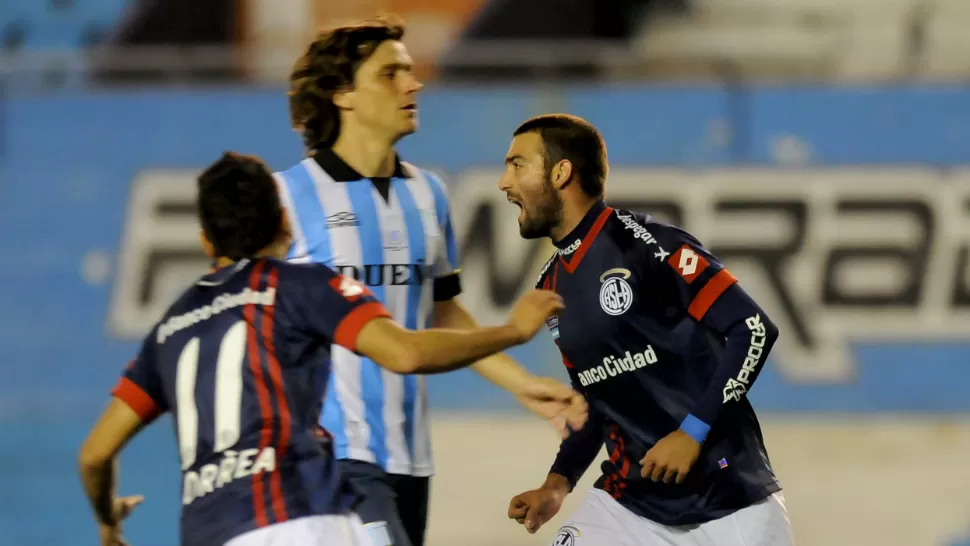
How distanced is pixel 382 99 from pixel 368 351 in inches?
57.6

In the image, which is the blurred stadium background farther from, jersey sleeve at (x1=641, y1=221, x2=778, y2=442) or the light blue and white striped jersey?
jersey sleeve at (x1=641, y1=221, x2=778, y2=442)

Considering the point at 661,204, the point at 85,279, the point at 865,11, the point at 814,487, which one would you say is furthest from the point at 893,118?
the point at 85,279

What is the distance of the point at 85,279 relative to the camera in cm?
1130

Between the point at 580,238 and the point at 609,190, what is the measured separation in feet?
22.5

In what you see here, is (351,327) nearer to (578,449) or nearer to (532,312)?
(532,312)

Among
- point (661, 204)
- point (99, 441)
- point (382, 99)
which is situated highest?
point (382, 99)

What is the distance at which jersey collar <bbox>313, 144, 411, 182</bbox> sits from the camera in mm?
4387

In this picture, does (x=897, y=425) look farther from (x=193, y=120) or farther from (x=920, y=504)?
(x=193, y=120)

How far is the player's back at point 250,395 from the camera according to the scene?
124 inches

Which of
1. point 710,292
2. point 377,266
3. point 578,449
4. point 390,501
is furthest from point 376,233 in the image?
point 710,292

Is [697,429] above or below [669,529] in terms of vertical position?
above

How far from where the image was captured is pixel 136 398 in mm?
3293

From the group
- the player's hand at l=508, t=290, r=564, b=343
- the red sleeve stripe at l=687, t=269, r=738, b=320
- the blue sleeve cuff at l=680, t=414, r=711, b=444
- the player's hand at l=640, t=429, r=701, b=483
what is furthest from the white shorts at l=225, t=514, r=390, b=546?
the red sleeve stripe at l=687, t=269, r=738, b=320

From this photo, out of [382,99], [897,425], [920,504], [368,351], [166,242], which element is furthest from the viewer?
[166,242]
